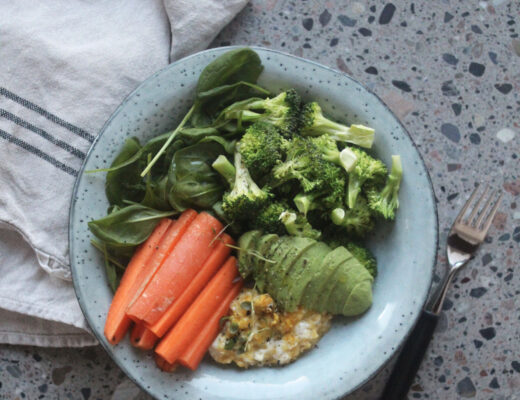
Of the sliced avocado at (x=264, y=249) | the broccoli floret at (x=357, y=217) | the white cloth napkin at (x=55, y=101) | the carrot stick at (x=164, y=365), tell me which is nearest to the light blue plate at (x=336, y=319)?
the carrot stick at (x=164, y=365)

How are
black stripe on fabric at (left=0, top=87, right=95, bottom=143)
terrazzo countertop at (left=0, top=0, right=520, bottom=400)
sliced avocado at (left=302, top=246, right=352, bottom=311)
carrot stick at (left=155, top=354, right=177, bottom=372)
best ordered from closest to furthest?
sliced avocado at (left=302, top=246, right=352, bottom=311) → carrot stick at (left=155, top=354, right=177, bottom=372) → black stripe on fabric at (left=0, top=87, right=95, bottom=143) → terrazzo countertop at (left=0, top=0, right=520, bottom=400)

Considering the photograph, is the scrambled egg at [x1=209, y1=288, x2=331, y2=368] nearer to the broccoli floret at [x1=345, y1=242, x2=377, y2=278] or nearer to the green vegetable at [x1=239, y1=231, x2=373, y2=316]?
the green vegetable at [x1=239, y1=231, x2=373, y2=316]

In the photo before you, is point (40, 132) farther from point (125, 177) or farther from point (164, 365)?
point (164, 365)

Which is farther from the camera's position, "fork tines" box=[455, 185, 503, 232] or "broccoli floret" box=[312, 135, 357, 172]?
"fork tines" box=[455, 185, 503, 232]

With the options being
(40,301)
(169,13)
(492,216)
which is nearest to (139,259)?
(40,301)

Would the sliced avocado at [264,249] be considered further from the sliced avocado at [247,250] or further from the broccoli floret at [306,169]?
the broccoli floret at [306,169]

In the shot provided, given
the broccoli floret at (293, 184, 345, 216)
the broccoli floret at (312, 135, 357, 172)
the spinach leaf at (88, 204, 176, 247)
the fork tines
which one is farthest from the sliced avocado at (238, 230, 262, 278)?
the fork tines
